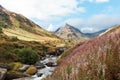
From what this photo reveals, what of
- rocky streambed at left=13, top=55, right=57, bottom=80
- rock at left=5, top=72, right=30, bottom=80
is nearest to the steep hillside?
rocky streambed at left=13, top=55, right=57, bottom=80

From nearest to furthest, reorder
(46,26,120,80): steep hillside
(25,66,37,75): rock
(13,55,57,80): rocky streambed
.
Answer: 1. (46,26,120,80): steep hillside
2. (13,55,57,80): rocky streambed
3. (25,66,37,75): rock

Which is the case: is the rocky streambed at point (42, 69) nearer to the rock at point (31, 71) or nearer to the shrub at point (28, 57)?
the rock at point (31, 71)

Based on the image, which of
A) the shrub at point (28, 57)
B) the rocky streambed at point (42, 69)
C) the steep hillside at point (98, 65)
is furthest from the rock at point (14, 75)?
the steep hillside at point (98, 65)

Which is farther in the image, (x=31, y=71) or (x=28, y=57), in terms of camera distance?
(x=28, y=57)

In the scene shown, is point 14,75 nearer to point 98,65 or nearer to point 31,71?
point 31,71

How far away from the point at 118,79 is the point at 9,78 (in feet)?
192

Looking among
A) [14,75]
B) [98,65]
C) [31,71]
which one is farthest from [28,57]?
[98,65]

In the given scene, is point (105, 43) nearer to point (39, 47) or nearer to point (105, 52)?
point (105, 52)

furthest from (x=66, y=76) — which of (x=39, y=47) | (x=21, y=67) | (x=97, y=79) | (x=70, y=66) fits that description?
(x=39, y=47)

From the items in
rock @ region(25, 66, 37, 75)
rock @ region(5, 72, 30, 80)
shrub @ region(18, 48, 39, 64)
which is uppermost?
shrub @ region(18, 48, 39, 64)

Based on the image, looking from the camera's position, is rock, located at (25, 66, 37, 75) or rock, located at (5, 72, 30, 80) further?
rock, located at (25, 66, 37, 75)

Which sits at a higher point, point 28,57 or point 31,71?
point 28,57

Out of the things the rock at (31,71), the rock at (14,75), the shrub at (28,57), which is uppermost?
the shrub at (28,57)

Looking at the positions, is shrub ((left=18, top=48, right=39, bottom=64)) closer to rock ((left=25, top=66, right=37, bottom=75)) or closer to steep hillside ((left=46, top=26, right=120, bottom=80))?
rock ((left=25, top=66, right=37, bottom=75))
